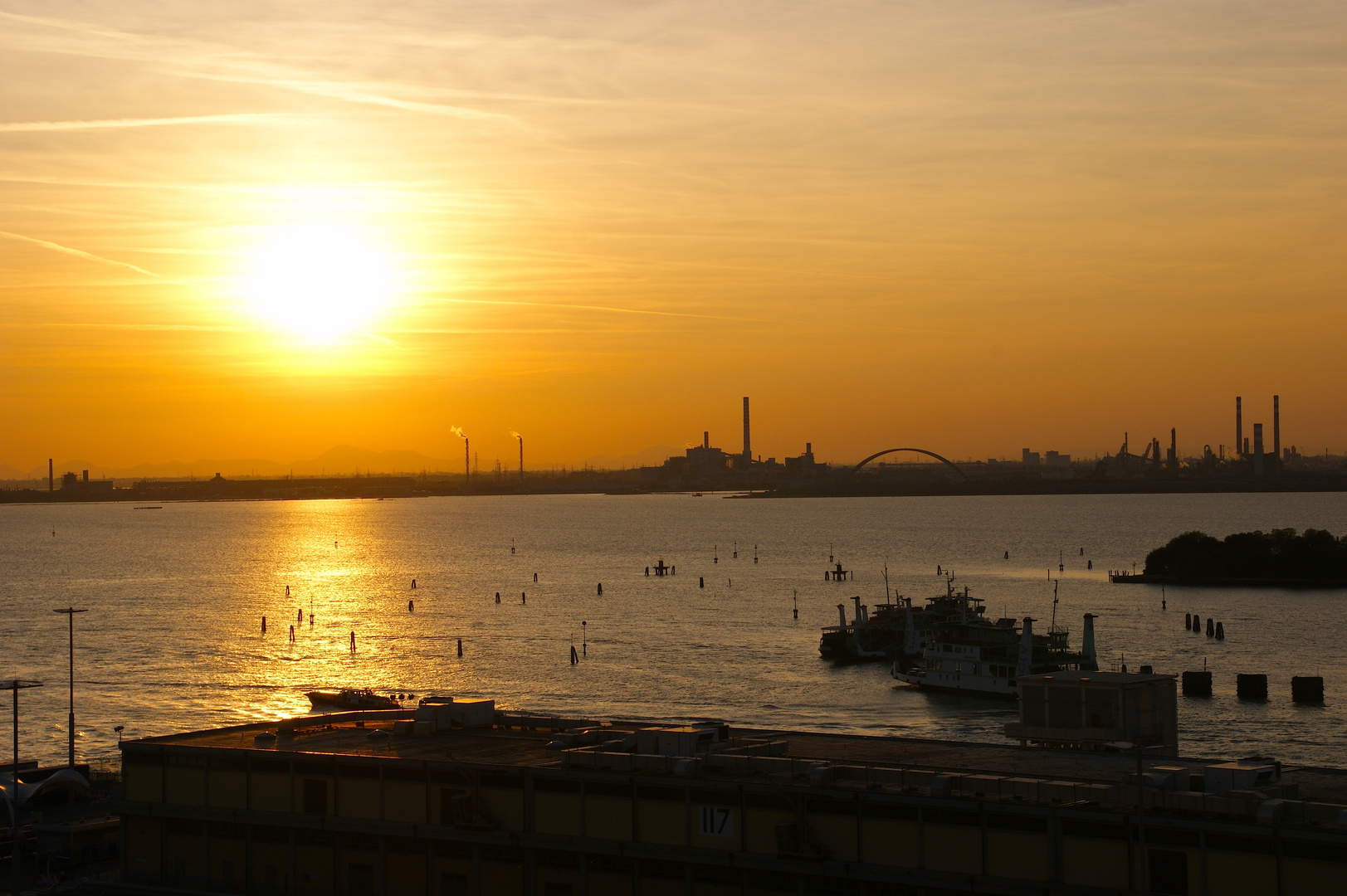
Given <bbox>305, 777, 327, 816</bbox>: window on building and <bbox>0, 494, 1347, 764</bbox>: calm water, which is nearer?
<bbox>305, 777, 327, 816</bbox>: window on building

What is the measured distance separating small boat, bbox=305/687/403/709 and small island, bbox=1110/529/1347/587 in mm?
80520

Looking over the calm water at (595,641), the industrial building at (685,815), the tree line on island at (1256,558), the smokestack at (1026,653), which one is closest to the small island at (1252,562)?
the tree line on island at (1256,558)

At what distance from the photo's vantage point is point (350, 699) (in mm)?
60688

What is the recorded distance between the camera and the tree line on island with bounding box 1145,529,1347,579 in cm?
11800

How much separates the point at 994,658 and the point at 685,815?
47230 mm

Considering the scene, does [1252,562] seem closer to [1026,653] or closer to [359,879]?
[1026,653]

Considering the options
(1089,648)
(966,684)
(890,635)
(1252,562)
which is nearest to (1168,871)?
(966,684)

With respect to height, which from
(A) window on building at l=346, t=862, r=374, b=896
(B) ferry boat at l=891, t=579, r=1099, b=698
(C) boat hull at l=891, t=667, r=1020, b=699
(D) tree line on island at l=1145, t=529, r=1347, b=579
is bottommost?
(C) boat hull at l=891, t=667, r=1020, b=699

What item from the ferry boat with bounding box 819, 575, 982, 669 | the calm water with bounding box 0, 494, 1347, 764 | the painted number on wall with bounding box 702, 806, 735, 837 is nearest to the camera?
the painted number on wall with bounding box 702, 806, 735, 837

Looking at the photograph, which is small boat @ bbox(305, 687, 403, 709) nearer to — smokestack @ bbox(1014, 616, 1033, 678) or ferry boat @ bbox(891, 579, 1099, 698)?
ferry boat @ bbox(891, 579, 1099, 698)

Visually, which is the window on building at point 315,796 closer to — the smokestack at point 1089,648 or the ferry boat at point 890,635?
the smokestack at point 1089,648

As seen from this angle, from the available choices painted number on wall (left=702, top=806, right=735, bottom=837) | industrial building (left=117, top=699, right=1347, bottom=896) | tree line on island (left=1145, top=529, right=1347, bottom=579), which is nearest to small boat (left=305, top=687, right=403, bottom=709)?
industrial building (left=117, top=699, right=1347, bottom=896)

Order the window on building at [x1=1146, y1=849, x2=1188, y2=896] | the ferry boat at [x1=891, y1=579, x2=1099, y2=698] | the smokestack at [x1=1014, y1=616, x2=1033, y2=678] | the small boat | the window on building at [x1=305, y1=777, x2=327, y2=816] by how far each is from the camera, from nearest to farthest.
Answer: the window on building at [x1=1146, y1=849, x2=1188, y2=896], the window on building at [x1=305, y1=777, x2=327, y2=816], the small boat, the smokestack at [x1=1014, y1=616, x2=1033, y2=678], the ferry boat at [x1=891, y1=579, x2=1099, y2=698]

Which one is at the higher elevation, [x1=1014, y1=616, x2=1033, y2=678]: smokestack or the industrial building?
the industrial building
